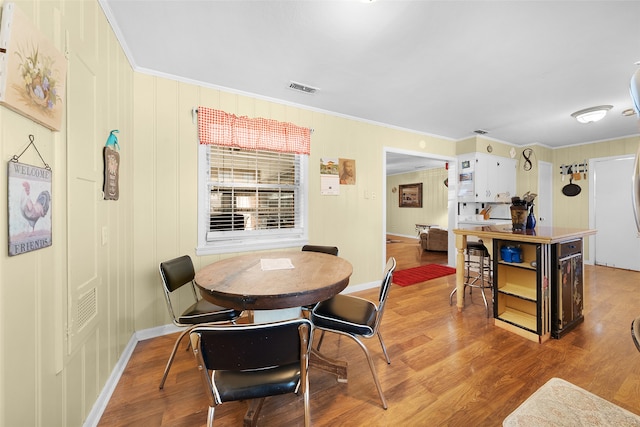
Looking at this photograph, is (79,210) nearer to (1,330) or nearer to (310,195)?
(1,330)

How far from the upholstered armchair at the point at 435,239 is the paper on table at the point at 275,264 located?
5245 mm

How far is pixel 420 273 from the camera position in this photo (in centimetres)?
447

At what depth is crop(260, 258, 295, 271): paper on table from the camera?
6.09 ft

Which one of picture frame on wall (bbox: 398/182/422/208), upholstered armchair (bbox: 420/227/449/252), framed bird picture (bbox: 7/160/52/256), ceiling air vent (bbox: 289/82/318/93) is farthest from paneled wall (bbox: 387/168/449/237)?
framed bird picture (bbox: 7/160/52/256)

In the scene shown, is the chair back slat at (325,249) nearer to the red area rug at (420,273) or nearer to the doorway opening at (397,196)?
the red area rug at (420,273)

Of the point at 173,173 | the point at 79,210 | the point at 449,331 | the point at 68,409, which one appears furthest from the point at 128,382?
the point at 449,331

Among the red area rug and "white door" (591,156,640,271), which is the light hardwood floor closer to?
the red area rug

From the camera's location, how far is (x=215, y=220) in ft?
9.02

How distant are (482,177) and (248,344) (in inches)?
196

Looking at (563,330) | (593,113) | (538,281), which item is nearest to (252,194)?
(538,281)

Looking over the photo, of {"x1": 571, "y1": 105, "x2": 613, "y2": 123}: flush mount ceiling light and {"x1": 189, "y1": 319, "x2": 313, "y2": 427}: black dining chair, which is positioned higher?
{"x1": 571, "y1": 105, "x2": 613, "y2": 123}: flush mount ceiling light

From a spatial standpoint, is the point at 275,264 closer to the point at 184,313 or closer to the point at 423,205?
the point at 184,313

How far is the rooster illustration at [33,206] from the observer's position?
93 centimetres

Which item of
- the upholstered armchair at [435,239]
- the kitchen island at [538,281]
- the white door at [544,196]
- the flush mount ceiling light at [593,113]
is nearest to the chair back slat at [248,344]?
the kitchen island at [538,281]
